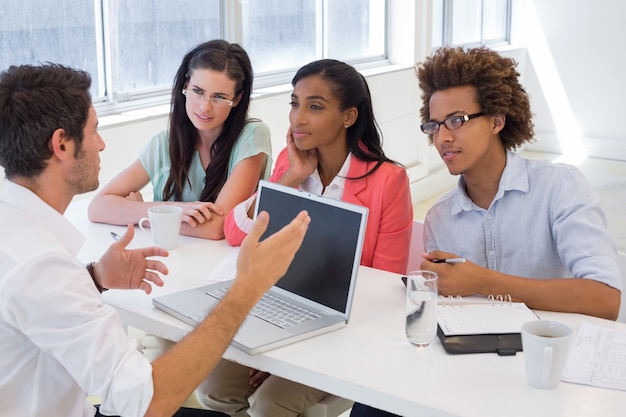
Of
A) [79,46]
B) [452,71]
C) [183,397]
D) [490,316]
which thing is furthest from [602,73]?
[183,397]

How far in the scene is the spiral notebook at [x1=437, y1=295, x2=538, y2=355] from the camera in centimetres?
160

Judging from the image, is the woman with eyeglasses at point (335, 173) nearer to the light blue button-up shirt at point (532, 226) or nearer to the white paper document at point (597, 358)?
the light blue button-up shirt at point (532, 226)

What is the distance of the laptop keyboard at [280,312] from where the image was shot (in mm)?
1734

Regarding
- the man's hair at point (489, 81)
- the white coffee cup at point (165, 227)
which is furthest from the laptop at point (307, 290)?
the man's hair at point (489, 81)

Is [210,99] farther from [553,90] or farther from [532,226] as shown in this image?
[553,90]

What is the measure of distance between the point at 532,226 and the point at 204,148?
42.6 inches

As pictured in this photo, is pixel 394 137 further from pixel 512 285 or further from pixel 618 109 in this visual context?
pixel 512 285

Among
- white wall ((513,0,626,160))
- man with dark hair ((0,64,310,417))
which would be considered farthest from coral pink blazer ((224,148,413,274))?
white wall ((513,0,626,160))

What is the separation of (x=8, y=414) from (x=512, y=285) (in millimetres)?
1045

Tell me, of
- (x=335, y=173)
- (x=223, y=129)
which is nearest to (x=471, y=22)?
(x=223, y=129)

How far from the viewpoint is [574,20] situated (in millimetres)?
7203

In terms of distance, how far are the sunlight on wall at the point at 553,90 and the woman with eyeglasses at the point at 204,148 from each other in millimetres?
5296

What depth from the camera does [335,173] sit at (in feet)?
7.91

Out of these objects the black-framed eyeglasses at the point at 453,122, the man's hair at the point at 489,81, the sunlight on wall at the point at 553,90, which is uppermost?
the man's hair at the point at 489,81
